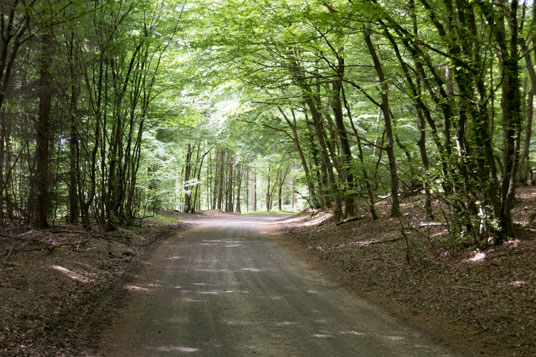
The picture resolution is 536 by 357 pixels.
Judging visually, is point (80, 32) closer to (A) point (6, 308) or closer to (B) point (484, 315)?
(A) point (6, 308)

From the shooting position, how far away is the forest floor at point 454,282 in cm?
534

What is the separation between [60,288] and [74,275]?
98 centimetres

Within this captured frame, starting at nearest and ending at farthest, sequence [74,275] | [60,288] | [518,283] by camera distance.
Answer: [518,283], [60,288], [74,275]

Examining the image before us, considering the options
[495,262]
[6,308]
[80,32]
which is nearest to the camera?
[6,308]

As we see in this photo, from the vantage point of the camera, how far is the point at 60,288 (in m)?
7.05

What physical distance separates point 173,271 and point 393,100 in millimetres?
10222

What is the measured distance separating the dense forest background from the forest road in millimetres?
3713

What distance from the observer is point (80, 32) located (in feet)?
36.7

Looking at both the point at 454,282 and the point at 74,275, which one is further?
the point at 74,275

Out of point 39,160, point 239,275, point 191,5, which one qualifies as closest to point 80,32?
point 39,160

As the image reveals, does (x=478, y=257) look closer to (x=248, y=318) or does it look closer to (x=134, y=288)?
(x=248, y=318)

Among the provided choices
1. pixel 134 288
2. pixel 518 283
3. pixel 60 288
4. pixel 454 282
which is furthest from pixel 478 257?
pixel 60 288

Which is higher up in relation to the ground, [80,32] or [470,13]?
[80,32]

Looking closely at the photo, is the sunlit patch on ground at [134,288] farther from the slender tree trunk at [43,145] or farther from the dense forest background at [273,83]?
the slender tree trunk at [43,145]
